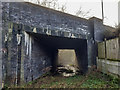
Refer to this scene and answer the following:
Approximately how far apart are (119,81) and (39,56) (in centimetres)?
436

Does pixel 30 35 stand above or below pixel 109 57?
above

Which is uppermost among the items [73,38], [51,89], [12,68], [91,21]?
[91,21]

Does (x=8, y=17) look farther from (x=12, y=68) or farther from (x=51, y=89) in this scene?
(x=51, y=89)

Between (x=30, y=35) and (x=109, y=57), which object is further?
(x=109, y=57)

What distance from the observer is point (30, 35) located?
4.95 m

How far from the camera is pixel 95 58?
22.3ft

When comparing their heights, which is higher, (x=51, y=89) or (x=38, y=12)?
(x=38, y=12)

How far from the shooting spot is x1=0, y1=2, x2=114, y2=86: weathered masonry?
4141 mm

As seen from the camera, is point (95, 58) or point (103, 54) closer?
point (103, 54)

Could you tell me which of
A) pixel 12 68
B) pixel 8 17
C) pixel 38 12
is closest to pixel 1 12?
pixel 8 17

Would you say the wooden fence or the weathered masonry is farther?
the wooden fence

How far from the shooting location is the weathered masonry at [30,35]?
4.14 m

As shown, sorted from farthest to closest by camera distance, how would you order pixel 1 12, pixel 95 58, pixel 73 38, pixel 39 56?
pixel 95 58 < pixel 73 38 < pixel 39 56 < pixel 1 12

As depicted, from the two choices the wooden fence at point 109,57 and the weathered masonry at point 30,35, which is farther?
the wooden fence at point 109,57
